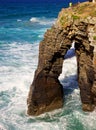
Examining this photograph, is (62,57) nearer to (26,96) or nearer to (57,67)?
(57,67)

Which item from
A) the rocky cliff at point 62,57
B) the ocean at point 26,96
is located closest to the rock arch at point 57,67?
the rocky cliff at point 62,57

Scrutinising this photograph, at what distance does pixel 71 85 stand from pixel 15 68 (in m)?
9.55

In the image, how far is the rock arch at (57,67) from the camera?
79.1ft

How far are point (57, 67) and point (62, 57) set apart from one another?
832mm

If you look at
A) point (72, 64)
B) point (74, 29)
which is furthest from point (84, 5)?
point (72, 64)

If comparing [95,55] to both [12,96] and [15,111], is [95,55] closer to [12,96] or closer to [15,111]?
[15,111]

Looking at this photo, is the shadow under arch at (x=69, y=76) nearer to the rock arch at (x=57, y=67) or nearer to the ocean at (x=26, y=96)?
the ocean at (x=26, y=96)

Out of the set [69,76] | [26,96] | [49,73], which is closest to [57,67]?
[49,73]

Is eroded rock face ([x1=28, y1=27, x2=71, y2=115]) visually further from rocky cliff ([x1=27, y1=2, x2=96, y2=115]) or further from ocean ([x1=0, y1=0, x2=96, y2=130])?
ocean ([x1=0, y1=0, x2=96, y2=130])

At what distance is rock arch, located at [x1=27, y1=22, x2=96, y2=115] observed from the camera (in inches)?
949

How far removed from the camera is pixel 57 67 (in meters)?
25.7

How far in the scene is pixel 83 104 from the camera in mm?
26406

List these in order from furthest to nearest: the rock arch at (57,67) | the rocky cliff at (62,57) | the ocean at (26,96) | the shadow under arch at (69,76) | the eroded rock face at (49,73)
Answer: the shadow under arch at (69,76) → the ocean at (26,96) → the eroded rock face at (49,73) → the rock arch at (57,67) → the rocky cliff at (62,57)

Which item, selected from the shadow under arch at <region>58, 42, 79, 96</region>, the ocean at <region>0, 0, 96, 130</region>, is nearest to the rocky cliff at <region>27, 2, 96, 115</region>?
the ocean at <region>0, 0, 96, 130</region>
